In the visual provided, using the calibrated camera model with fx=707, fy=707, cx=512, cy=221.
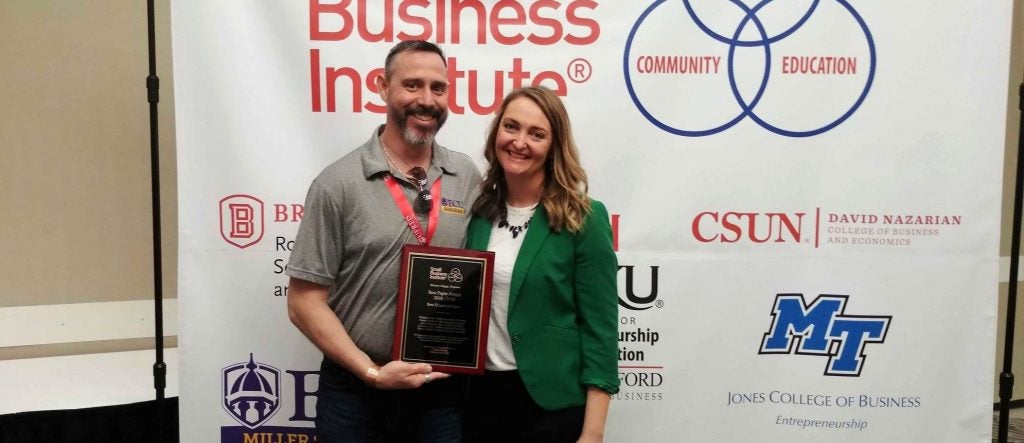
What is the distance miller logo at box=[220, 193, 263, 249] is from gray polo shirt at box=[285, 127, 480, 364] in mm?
656

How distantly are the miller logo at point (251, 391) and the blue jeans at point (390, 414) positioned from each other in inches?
27.8

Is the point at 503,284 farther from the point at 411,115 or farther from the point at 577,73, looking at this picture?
the point at 577,73

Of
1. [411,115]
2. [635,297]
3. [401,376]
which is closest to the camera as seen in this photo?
[401,376]

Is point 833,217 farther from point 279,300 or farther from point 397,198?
point 279,300

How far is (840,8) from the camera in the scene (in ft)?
7.75

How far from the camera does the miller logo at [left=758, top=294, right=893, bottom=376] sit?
244 cm

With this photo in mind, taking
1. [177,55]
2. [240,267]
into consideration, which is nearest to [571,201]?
[240,267]

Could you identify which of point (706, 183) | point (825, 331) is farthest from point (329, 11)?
point (825, 331)

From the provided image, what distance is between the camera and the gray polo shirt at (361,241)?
5.72 feet

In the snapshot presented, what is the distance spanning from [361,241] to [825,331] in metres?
1.65

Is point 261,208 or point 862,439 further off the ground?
point 261,208

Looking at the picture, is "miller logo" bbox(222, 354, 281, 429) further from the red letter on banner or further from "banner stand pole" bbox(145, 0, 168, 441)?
the red letter on banner

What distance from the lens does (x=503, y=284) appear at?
174 cm

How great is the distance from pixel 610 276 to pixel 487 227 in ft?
1.09
